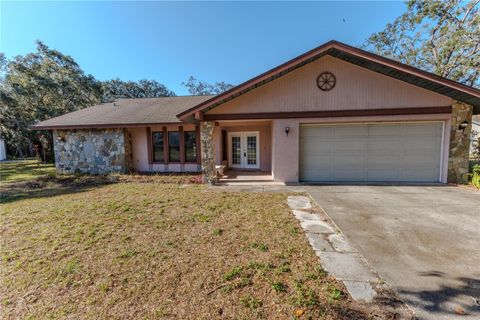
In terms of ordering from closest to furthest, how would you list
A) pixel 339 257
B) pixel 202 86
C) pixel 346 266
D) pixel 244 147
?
pixel 346 266 → pixel 339 257 → pixel 244 147 → pixel 202 86

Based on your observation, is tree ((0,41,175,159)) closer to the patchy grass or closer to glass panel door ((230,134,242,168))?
the patchy grass

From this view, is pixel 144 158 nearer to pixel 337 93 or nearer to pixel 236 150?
pixel 236 150

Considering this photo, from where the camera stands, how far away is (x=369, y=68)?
26.5ft

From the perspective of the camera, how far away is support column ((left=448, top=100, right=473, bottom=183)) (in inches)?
313

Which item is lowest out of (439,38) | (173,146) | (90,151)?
(90,151)

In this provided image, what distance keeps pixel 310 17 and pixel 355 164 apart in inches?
345

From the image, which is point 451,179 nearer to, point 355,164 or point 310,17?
point 355,164

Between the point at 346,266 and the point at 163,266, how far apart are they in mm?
2727

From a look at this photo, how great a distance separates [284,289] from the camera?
8.72ft

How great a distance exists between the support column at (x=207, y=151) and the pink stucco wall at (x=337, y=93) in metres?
1.64

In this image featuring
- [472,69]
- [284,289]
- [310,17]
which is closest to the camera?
[284,289]

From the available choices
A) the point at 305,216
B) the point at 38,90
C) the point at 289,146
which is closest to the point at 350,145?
the point at 289,146

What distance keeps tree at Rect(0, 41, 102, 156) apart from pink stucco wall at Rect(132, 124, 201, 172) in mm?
13512

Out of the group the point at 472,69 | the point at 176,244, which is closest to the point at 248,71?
the point at 472,69
